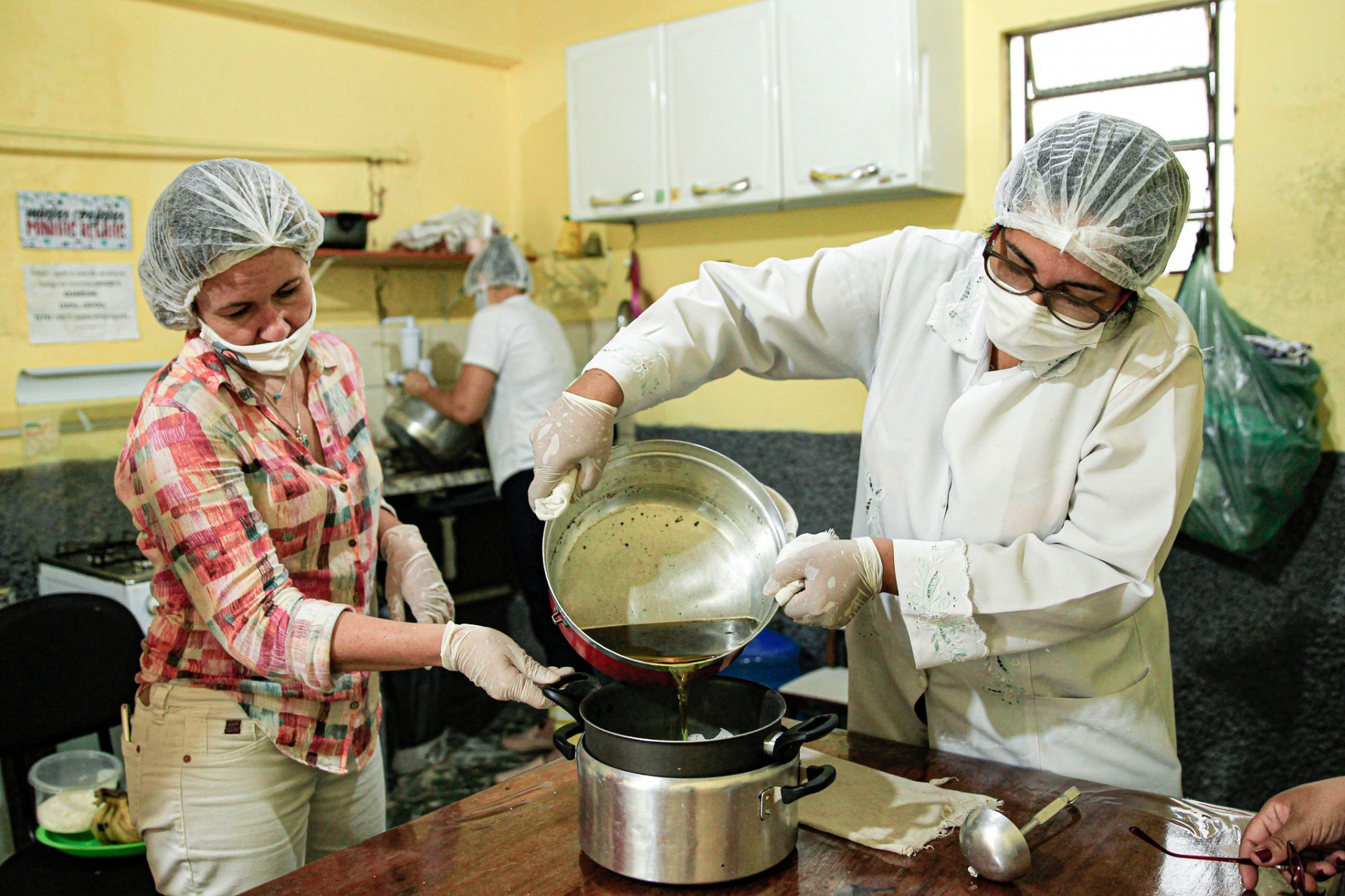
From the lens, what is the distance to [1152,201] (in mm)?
1267

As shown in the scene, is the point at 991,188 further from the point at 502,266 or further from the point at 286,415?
the point at 286,415

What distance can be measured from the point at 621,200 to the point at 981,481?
2547 millimetres

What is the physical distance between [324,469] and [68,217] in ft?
7.63

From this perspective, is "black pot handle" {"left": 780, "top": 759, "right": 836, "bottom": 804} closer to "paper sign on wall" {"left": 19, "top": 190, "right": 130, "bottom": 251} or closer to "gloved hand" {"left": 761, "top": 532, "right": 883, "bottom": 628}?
"gloved hand" {"left": 761, "top": 532, "right": 883, "bottom": 628}

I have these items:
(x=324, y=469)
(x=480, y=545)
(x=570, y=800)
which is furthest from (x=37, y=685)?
(x=480, y=545)

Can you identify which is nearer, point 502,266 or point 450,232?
point 502,266

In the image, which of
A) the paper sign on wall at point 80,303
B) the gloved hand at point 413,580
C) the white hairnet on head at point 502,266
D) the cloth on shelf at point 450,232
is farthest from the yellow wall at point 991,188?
the gloved hand at point 413,580

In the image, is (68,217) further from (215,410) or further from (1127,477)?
(1127,477)

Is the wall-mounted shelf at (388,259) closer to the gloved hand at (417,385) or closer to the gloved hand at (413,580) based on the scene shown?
the gloved hand at (417,385)

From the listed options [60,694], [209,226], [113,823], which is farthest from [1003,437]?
[60,694]

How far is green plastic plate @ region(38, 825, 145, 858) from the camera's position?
1747 mm

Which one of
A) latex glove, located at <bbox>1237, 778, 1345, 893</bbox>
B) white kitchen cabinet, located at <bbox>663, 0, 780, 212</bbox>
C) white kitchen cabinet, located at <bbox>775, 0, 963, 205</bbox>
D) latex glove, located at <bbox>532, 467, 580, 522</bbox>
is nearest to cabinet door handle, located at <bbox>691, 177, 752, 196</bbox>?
white kitchen cabinet, located at <bbox>663, 0, 780, 212</bbox>

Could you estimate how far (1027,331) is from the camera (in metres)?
1.34

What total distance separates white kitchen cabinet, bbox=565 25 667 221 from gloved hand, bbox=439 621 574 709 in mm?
2542
